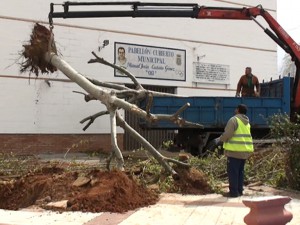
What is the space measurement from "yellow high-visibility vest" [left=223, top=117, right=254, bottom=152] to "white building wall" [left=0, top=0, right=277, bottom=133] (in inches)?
375

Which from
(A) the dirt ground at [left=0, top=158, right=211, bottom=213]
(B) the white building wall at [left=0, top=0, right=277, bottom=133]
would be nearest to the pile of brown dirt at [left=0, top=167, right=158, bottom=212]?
(A) the dirt ground at [left=0, top=158, right=211, bottom=213]

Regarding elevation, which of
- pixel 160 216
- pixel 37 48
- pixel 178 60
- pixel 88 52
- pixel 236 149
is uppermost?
pixel 88 52

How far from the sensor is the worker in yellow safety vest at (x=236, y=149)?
8.95 metres

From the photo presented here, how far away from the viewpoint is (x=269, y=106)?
16000mm

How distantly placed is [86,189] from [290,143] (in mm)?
4106

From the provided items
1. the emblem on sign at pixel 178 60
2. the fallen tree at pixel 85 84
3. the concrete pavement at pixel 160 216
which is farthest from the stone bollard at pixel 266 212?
the emblem on sign at pixel 178 60

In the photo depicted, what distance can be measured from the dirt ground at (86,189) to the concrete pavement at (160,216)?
247 millimetres

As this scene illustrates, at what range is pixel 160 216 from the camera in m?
7.46

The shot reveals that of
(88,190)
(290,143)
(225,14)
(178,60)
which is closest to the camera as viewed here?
(88,190)

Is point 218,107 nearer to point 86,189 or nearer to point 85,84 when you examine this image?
point 85,84

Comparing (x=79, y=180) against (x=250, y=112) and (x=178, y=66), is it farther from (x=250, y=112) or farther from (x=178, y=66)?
(x=178, y=66)

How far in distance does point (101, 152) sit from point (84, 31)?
5037mm

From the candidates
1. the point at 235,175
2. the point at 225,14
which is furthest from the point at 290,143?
the point at 225,14

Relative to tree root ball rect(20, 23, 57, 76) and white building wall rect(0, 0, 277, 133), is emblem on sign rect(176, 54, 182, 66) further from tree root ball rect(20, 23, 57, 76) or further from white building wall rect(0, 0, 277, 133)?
tree root ball rect(20, 23, 57, 76)
